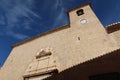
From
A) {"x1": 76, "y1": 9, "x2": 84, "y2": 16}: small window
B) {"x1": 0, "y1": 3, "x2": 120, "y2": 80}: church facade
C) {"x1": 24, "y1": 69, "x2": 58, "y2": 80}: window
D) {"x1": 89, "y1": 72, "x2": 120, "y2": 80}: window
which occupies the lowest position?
{"x1": 89, "y1": 72, "x2": 120, "y2": 80}: window

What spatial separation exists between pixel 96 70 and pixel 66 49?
17.3 feet

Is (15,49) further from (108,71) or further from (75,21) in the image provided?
(108,71)

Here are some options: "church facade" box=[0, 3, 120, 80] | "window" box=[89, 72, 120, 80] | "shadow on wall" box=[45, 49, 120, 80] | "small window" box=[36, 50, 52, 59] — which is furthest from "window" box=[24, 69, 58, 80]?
"window" box=[89, 72, 120, 80]

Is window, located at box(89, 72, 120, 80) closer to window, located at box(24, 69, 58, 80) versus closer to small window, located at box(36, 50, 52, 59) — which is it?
window, located at box(24, 69, 58, 80)

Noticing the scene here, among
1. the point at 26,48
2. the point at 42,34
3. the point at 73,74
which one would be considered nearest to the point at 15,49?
the point at 26,48

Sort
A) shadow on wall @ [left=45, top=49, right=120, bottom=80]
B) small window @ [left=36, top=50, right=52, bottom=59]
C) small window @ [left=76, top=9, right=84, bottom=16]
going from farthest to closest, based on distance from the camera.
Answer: small window @ [left=76, top=9, right=84, bottom=16]
small window @ [left=36, top=50, right=52, bottom=59]
shadow on wall @ [left=45, top=49, right=120, bottom=80]

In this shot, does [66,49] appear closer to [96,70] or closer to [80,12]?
[80,12]

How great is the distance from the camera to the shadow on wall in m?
4.74

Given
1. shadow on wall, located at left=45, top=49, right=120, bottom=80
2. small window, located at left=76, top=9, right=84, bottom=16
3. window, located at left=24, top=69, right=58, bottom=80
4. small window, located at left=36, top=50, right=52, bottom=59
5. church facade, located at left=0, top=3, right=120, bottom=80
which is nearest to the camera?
shadow on wall, located at left=45, top=49, right=120, bottom=80

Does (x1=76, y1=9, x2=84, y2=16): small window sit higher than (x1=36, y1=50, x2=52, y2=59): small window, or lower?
higher

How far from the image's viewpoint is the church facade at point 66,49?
28.4 ft

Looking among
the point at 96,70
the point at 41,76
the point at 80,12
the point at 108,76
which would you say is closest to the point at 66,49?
the point at 41,76

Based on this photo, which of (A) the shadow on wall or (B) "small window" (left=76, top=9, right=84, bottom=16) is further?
(B) "small window" (left=76, top=9, right=84, bottom=16)

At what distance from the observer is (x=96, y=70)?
5.10m
